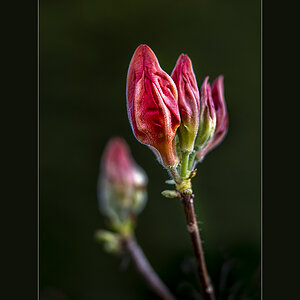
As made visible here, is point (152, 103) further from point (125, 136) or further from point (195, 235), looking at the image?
point (125, 136)

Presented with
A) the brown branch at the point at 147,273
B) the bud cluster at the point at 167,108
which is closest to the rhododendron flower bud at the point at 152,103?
the bud cluster at the point at 167,108

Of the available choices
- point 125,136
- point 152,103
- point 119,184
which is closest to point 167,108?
point 152,103

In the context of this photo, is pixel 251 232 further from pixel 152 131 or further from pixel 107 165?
pixel 152 131

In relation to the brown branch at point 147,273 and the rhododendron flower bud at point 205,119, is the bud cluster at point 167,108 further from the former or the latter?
the brown branch at point 147,273

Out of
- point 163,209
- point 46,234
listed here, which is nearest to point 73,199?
point 46,234

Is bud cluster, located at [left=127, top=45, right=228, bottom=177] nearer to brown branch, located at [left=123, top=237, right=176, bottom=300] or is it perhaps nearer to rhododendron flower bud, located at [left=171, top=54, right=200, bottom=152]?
rhododendron flower bud, located at [left=171, top=54, right=200, bottom=152]

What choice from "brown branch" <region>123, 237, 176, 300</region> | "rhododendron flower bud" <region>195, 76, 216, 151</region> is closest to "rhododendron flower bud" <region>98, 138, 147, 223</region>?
"brown branch" <region>123, 237, 176, 300</region>
